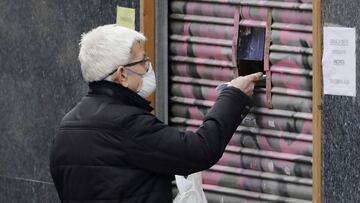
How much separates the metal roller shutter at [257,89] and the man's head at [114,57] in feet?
4.75

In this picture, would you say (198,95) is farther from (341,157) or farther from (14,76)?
(14,76)

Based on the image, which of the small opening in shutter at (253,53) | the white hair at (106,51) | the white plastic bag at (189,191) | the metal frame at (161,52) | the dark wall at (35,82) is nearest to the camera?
the white hair at (106,51)

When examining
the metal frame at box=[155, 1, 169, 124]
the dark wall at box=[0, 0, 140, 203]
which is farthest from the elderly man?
the dark wall at box=[0, 0, 140, 203]

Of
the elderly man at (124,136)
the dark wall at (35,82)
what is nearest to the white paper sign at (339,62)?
the elderly man at (124,136)

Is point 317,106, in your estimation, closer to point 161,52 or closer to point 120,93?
point 161,52

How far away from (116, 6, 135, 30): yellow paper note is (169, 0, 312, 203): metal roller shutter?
10.2 inches

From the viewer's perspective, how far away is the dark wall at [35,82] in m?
7.98

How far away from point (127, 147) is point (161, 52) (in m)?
2.17

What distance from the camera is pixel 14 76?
27.8 ft

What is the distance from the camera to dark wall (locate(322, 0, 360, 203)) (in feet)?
20.6

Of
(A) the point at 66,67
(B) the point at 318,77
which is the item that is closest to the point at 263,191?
(B) the point at 318,77

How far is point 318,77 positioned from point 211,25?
0.96m

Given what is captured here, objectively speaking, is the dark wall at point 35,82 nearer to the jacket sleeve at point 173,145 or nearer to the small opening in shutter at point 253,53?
the small opening in shutter at point 253,53

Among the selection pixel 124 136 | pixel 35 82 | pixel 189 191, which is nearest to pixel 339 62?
pixel 189 191
